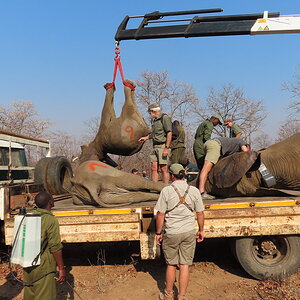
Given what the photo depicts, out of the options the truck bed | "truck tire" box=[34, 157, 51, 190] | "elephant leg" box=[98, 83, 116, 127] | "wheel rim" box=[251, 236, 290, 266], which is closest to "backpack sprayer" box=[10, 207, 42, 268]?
the truck bed

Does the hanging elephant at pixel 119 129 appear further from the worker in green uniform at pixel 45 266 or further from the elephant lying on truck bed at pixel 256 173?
the worker in green uniform at pixel 45 266

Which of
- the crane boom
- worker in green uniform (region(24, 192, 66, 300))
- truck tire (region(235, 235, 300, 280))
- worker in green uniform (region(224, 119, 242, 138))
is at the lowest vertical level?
truck tire (region(235, 235, 300, 280))

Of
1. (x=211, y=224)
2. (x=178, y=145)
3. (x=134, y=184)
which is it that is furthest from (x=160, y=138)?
(x=211, y=224)

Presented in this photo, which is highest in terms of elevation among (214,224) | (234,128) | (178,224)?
(234,128)

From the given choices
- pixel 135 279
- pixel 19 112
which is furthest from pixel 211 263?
pixel 19 112

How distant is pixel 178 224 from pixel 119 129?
7.67ft

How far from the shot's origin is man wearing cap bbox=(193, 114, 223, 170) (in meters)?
5.73

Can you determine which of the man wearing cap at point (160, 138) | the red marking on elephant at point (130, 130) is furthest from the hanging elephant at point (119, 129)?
the man wearing cap at point (160, 138)

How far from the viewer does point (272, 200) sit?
428cm

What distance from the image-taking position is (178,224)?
3527mm

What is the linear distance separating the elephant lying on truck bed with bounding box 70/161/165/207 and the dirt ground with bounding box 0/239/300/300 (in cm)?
106

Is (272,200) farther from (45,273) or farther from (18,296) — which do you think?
(18,296)

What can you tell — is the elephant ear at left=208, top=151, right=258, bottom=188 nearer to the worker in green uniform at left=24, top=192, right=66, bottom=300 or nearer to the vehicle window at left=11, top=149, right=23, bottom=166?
the worker in green uniform at left=24, top=192, right=66, bottom=300

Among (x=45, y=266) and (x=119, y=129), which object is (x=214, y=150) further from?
(x=45, y=266)
